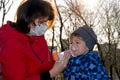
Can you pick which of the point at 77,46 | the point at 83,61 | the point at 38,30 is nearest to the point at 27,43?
the point at 38,30

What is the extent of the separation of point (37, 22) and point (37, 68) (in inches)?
18.8

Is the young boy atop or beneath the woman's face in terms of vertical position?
beneath

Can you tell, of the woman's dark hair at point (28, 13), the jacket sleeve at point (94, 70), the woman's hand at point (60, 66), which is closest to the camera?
the woman's dark hair at point (28, 13)

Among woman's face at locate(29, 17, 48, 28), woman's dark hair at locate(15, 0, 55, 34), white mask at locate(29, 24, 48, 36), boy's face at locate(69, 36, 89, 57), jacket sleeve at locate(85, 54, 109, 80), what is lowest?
jacket sleeve at locate(85, 54, 109, 80)

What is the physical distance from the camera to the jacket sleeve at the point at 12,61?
341cm

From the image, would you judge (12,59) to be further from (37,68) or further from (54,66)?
(54,66)

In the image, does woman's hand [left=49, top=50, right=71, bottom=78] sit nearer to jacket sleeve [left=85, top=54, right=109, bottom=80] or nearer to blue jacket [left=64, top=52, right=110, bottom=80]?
blue jacket [left=64, top=52, right=110, bottom=80]

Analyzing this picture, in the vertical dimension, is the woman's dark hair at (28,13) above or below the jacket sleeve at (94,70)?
above

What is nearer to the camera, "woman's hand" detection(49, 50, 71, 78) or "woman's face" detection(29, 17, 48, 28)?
"woman's face" detection(29, 17, 48, 28)

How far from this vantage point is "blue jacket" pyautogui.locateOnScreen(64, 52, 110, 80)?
4.52m

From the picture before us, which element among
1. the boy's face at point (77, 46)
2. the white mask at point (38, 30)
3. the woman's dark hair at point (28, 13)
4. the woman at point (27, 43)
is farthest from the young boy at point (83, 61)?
the woman's dark hair at point (28, 13)

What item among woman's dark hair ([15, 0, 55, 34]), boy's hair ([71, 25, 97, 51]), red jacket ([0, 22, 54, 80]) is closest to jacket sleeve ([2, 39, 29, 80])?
red jacket ([0, 22, 54, 80])

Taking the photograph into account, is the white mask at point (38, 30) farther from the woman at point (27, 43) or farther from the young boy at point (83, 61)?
the young boy at point (83, 61)

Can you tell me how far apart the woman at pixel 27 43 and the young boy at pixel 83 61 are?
2.43 ft
